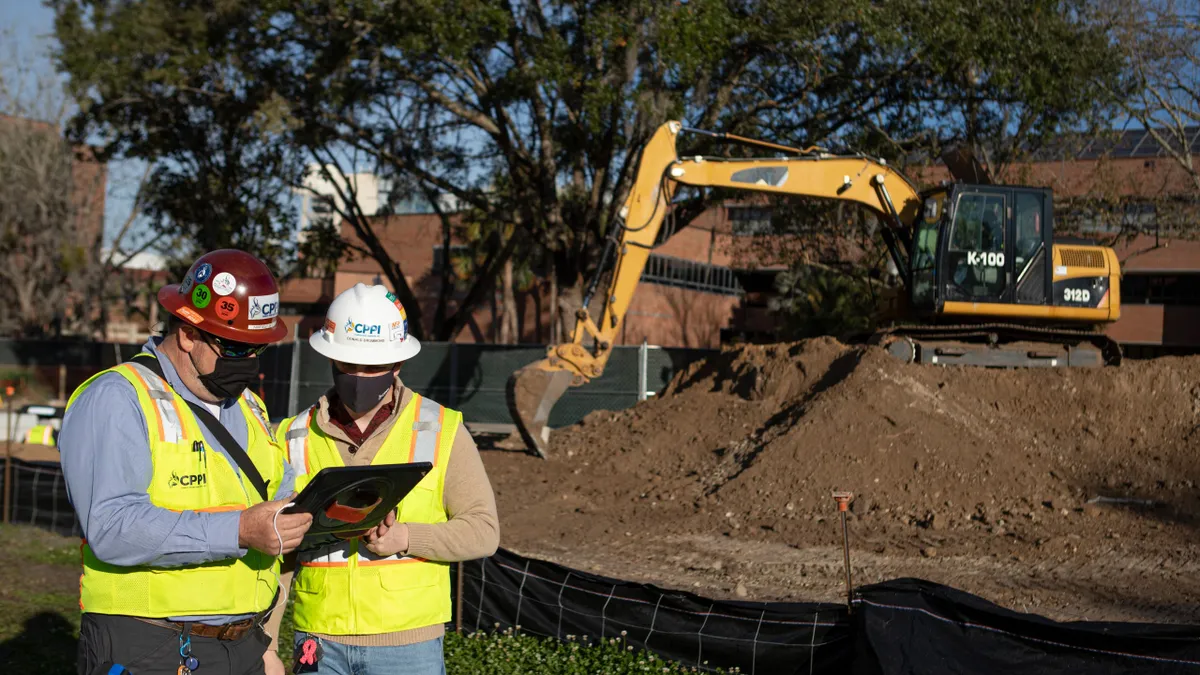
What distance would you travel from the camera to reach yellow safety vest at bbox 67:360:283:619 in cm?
309

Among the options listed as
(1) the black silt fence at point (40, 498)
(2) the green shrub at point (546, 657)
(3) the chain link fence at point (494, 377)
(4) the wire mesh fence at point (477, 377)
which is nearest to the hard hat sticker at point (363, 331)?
(2) the green shrub at point (546, 657)

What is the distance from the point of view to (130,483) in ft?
9.83

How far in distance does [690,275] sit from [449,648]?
43.1 metres

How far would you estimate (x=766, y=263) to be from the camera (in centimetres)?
3472

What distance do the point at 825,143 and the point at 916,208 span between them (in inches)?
252

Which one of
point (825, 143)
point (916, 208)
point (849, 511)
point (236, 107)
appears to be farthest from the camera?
point (236, 107)

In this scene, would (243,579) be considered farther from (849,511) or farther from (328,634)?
(849,511)

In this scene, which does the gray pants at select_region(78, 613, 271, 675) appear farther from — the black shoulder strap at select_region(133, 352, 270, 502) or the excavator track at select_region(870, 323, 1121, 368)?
the excavator track at select_region(870, 323, 1121, 368)

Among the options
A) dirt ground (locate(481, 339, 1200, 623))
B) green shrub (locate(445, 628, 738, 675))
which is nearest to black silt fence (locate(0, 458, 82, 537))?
dirt ground (locate(481, 339, 1200, 623))

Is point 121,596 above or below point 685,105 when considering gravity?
below

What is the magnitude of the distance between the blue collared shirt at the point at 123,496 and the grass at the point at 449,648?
427cm

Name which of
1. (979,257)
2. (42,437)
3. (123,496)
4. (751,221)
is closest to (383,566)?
(123,496)

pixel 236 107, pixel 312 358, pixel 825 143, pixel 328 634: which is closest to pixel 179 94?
pixel 236 107

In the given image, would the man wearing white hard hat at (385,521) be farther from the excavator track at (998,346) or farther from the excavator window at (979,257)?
the excavator window at (979,257)
